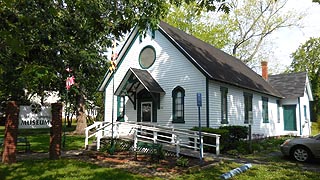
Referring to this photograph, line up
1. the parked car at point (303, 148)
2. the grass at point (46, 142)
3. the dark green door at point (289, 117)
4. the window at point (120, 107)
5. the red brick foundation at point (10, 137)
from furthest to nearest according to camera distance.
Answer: the dark green door at point (289, 117), the window at point (120, 107), the grass at point (46, 142), the parked car at point (303, 148), the red brick foundation at point (10, 137)

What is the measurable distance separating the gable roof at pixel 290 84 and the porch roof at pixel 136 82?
54.9 ft

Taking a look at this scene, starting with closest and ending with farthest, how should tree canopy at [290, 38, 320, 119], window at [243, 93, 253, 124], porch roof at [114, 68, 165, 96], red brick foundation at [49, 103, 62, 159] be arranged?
red brick foundation at [49, 103, 62, 159], porch roof at [114, 68, 165, 96], window at [243, 93, 253, 124], tree canopy at [290, 38, 320, 119]

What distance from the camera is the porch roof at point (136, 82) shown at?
16938 millimetres

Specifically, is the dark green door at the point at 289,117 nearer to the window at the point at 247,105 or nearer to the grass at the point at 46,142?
the window at the point at 247,105

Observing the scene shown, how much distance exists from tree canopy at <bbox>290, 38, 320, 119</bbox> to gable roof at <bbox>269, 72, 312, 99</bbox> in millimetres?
22485

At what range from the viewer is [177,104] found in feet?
56.7

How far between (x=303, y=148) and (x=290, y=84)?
19840 millimetres

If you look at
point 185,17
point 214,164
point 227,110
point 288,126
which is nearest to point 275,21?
point 185,17

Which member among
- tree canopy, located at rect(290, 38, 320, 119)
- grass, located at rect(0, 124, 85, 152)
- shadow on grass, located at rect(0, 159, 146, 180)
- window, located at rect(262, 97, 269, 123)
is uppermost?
tree canopy, located at rect(290, 38, 320, 119)

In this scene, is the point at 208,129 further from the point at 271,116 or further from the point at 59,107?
the point at 271,116

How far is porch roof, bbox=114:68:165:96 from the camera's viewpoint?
1694 cm

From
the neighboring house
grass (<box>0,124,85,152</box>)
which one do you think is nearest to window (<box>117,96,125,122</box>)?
the neighboring house

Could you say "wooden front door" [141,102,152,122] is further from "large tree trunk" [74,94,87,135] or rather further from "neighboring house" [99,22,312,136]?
"large tree trunk" [74,94,87,135]

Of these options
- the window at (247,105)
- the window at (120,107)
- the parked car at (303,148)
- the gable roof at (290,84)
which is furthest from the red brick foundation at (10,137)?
the gable roof at (290,84)
